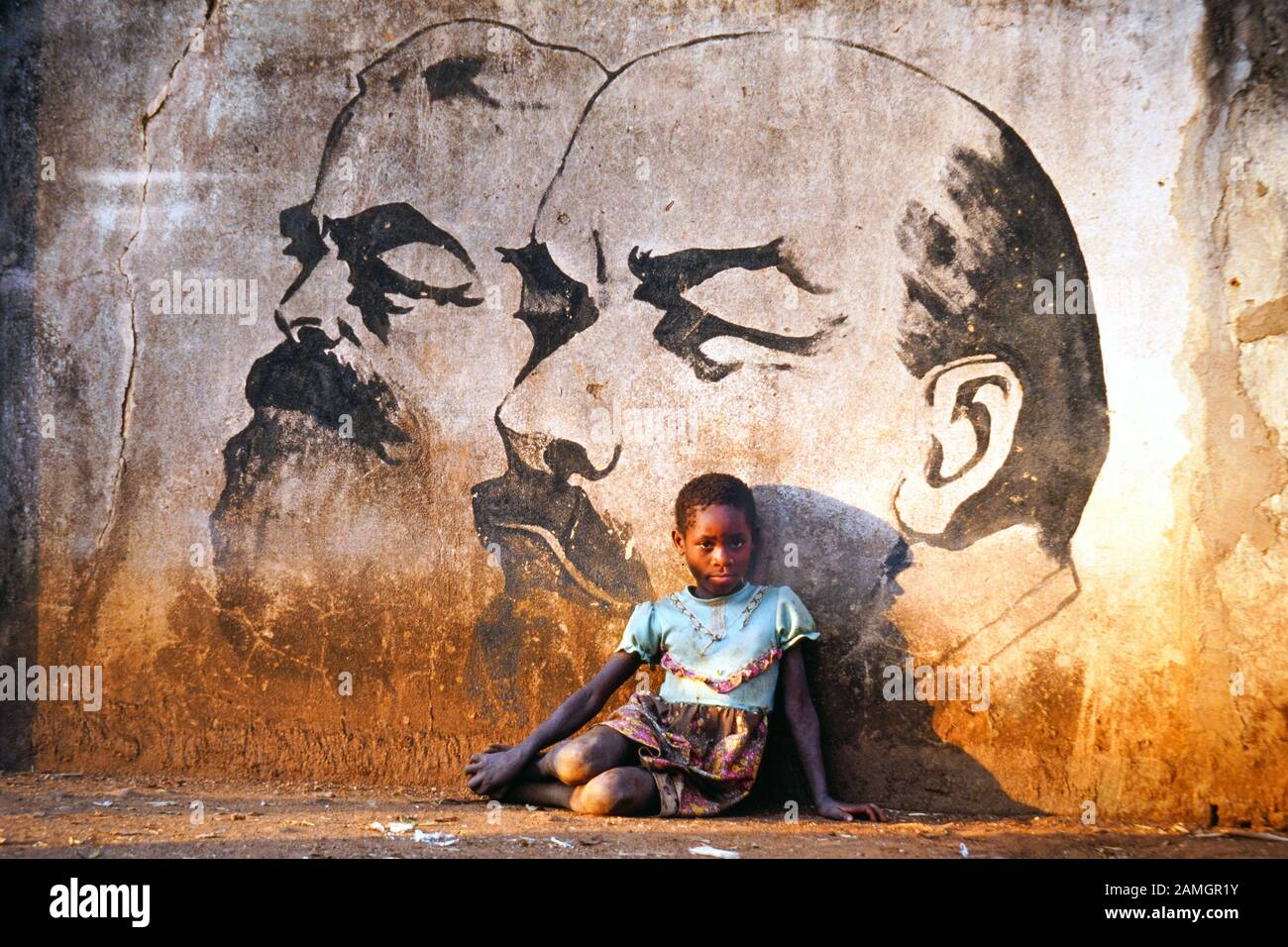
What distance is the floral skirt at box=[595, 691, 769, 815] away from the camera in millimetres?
3088

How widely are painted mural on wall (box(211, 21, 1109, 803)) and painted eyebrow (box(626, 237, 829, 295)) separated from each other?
1cm

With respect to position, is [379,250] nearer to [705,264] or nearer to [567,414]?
[567,414]

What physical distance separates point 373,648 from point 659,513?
1061 mm

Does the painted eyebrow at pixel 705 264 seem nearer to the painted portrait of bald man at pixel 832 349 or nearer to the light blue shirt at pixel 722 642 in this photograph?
the painted portrait of bald man at pixel 832 349

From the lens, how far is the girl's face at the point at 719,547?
322 cm

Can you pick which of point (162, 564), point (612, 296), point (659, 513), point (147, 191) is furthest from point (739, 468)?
point (147, 191)

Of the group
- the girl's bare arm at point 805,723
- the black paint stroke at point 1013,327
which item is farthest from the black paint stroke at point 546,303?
the girl's bare arm at point 805,723

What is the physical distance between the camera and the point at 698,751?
312cm

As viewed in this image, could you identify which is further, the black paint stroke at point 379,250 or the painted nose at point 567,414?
the black paint stroke at point 379,250

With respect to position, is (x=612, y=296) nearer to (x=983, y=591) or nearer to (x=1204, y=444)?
(x=983, y=591)

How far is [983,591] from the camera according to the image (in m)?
3.28

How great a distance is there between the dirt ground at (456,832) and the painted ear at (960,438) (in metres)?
0.96
